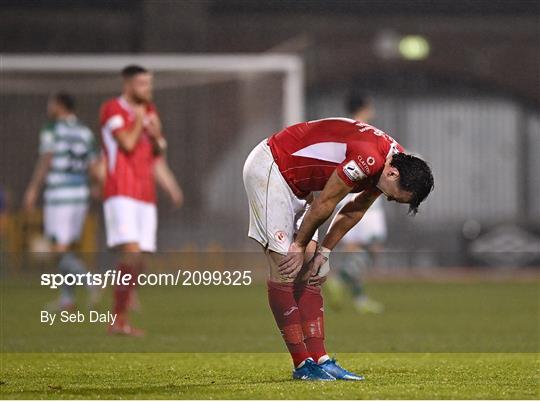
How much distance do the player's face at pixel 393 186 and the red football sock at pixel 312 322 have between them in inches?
32.5

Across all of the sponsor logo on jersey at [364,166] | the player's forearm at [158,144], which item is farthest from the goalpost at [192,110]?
the sponsor logo on jersey at [364,166]

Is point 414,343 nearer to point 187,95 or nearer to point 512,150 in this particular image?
point 187,95

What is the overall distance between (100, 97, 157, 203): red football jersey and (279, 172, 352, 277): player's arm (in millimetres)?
4167

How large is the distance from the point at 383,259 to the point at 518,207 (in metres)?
3.67

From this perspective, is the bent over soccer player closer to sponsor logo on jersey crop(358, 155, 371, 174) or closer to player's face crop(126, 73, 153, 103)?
sponsor logo on jersey crop(358, 155, 371, 174)

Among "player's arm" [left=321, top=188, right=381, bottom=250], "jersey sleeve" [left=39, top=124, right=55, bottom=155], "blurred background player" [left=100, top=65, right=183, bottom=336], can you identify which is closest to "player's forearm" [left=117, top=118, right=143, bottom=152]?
"blurred background player" [left=100, top=65, right=183, bottom=336]

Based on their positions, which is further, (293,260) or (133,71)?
(133,71)

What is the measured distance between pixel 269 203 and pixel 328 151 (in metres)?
0.46

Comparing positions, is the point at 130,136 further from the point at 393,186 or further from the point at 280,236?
the point at 393,186

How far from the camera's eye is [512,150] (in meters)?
26.9

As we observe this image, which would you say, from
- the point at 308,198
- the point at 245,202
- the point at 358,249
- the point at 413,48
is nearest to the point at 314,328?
the point at 308,198

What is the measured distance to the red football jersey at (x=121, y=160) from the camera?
1160 cm

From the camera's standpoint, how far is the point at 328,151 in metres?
7.81

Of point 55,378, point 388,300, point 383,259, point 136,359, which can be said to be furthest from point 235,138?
point 55,378
